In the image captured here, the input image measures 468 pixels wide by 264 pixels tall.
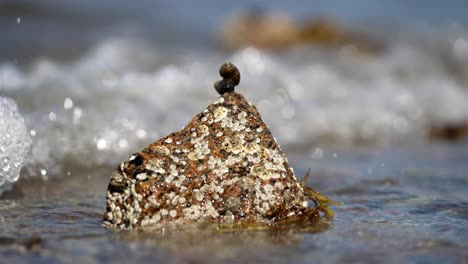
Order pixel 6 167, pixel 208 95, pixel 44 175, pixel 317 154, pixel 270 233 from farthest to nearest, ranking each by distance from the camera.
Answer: pixel 208 95 → pixel 317 154 → pixel 44 175 → pixel 6 167 → pixel 270 233

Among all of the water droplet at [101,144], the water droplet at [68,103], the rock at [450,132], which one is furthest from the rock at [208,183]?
the rock at [450,132]

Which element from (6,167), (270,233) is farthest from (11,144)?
(270,233)

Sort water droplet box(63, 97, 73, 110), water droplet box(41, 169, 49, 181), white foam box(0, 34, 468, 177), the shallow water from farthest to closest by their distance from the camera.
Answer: water droplet box(63, 97, 73, 110), white foam box(0, 34, 468, 177), water droplet box(41, 169, 49, 181), the shallow water

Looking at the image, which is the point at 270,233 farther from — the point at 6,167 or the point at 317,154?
the point at 317,154

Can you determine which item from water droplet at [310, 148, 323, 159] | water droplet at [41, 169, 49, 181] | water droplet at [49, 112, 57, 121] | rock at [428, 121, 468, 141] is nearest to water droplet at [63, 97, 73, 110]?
water droplet at [49, 112, 57, 121]

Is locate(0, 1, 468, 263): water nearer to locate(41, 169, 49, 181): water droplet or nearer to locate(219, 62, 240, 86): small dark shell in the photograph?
locate(41, 169, 49, 181): water droplet

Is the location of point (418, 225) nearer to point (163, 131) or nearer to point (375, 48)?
point (163, 131)

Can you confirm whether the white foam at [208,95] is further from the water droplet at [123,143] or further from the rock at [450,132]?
the rock at [450,132]
